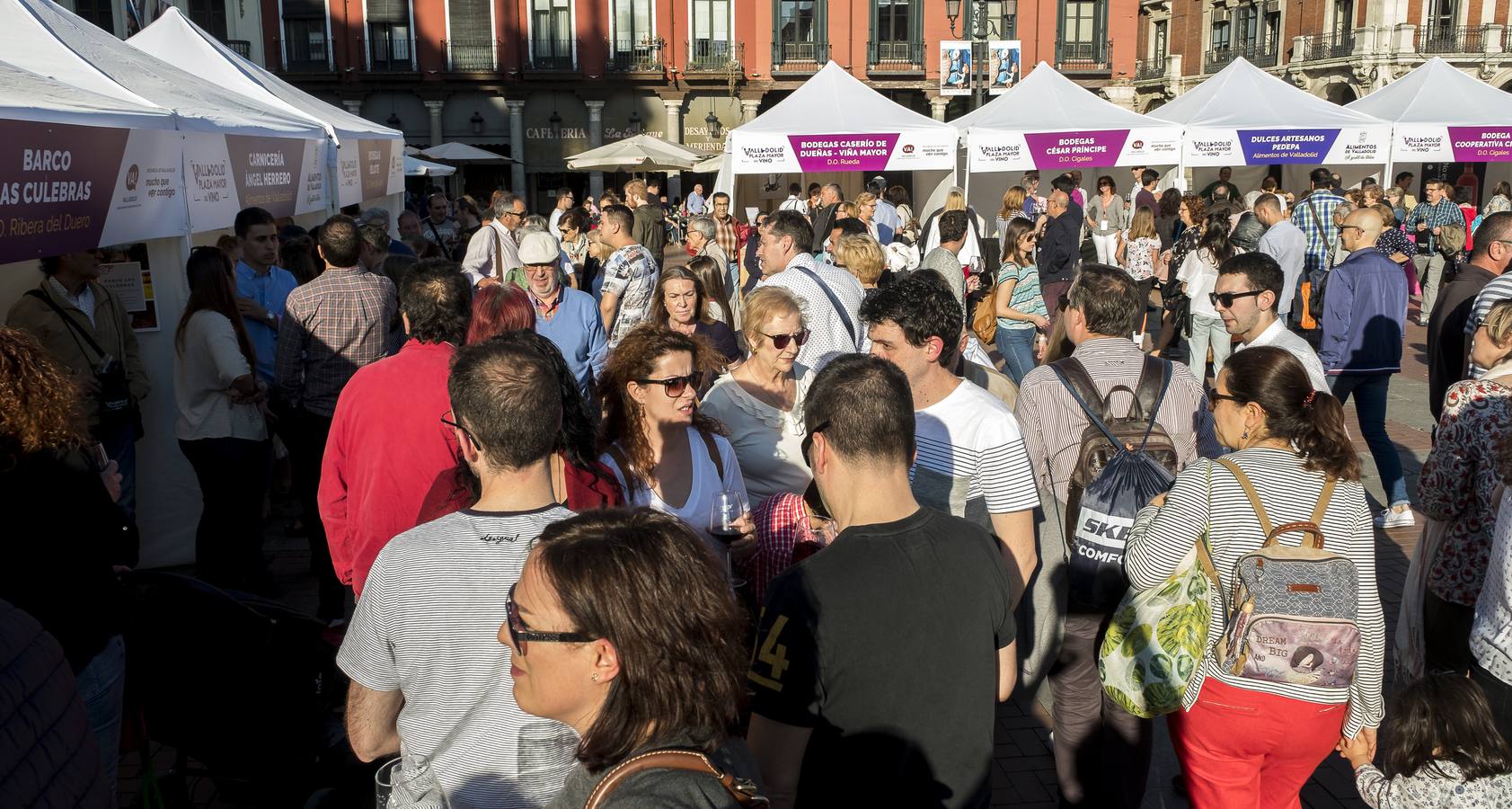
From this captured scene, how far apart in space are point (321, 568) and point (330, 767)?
74.7 inches

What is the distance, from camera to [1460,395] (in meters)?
3.80

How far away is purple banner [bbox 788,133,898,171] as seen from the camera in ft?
43.3

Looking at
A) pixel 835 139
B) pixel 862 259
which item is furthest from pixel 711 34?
pixel 862 259

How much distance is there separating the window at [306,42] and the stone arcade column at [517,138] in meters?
5.88

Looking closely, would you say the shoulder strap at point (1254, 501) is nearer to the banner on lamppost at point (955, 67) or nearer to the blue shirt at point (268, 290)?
the blue shirt at point (268, 290)

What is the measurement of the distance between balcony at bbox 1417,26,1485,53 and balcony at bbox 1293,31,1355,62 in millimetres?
2211

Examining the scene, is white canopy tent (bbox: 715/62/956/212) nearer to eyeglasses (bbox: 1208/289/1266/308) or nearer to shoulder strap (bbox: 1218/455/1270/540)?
eyeglasses (bbox: 1208/289/1266/308)

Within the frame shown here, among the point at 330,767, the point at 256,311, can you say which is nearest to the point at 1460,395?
the point at 330,767

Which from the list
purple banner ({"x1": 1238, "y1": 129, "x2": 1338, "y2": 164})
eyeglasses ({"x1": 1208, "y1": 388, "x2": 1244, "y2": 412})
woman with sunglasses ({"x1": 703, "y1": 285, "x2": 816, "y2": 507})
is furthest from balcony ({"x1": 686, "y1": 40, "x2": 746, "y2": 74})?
eyeglasses ({"x1": 1208, "y1": 388, "x2": 1244, "y2": 412})

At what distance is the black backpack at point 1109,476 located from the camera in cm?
332

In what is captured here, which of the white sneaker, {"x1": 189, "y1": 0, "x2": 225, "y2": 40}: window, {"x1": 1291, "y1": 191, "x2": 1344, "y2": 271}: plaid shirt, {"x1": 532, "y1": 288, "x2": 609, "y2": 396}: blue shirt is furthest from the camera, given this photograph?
{"x1": 189, "y1": 0, "x2": 225, "y2": 40}: window

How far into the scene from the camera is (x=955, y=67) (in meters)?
33.4

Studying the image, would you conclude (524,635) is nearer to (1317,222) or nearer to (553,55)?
(1317,222)

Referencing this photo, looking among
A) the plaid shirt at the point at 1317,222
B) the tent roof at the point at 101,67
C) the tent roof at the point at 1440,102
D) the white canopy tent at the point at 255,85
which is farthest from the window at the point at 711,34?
the tent roof at the point at 101,67
